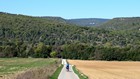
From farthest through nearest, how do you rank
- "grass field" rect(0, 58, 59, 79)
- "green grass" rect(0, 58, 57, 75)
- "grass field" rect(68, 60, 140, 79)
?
1. "green grass" rect(0, 58, 57, 75)
2. "grass field" rect(68, 60, 140, 79)
3. "grass field" rect(0, 58, 59, 79)

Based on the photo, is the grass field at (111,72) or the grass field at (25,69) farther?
the grass field at (111,72)

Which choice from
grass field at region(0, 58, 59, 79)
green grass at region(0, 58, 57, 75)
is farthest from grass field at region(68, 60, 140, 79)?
green grass at region(0, 58, 57, 75)

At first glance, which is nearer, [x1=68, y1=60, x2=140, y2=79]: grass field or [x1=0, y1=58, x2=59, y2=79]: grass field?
[x1=0, y1=58, x2=59, y2=79]: grass field

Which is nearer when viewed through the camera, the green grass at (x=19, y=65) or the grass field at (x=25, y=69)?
the grass field at (x=25, y=69)

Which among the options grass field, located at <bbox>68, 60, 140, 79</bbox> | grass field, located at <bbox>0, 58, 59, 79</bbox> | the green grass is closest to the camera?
grass field, located at <bbox>0, 58, 59, 79</bbox>

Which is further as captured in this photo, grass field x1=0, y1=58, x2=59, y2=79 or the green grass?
the green grass

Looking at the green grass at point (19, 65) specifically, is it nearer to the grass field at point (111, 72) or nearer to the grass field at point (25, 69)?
the grass field at point (25, 69)

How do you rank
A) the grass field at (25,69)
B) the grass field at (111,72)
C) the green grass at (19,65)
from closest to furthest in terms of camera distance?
the grass field at (25,69) → the grass field at (111,72) → the green grass at (19,65)

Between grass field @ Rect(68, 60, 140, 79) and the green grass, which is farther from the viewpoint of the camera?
the green grass

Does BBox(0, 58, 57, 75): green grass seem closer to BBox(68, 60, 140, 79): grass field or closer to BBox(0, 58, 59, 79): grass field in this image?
BBox(0, 58, 59, 79): grass field

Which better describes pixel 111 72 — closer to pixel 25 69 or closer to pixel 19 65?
pixel 25 69

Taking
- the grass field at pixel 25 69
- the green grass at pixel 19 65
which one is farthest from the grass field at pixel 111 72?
the green grass at pixel 19 65

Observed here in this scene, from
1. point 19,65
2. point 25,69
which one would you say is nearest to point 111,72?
point 25,69

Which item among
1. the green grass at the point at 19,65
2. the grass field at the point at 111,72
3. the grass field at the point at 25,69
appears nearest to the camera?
the grass field at the point at 25,69
